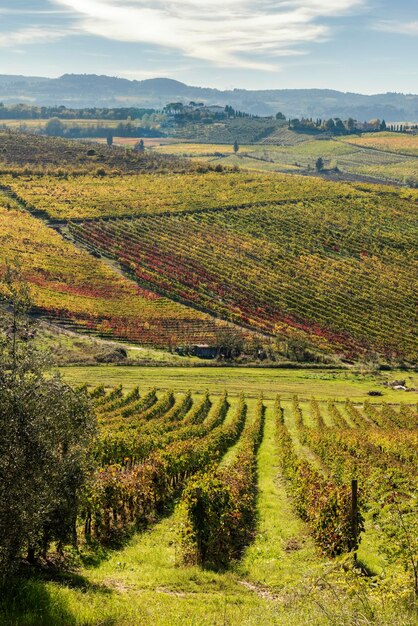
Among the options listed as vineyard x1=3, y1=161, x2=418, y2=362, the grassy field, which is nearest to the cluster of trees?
the grassy field

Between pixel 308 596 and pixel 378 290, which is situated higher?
pixel 308 596

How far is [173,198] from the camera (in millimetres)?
161625

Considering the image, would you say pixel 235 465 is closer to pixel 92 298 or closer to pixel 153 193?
pixel 92 298

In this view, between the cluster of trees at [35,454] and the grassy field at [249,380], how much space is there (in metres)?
40.8

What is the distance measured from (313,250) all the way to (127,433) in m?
97.5

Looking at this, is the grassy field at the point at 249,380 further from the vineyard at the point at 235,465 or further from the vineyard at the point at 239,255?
the vineyard at the point at 239,255

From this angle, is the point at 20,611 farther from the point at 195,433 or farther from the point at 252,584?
the point at 195,433

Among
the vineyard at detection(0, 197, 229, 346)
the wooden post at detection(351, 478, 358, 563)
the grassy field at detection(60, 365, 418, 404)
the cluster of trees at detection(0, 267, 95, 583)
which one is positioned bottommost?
the grassy field at detection(60, 365, 418, 404)

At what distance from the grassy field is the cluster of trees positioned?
4083 cm

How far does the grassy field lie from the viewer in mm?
68500

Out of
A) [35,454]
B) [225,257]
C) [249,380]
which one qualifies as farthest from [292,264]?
[35,454]

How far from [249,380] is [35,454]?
55403 millimetres

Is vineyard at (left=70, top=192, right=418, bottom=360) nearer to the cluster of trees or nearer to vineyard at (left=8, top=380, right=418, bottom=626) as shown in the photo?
vineyard at (left=8, top=380, right=418, bottom=626)

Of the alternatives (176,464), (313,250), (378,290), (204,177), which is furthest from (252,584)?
(204,177)
